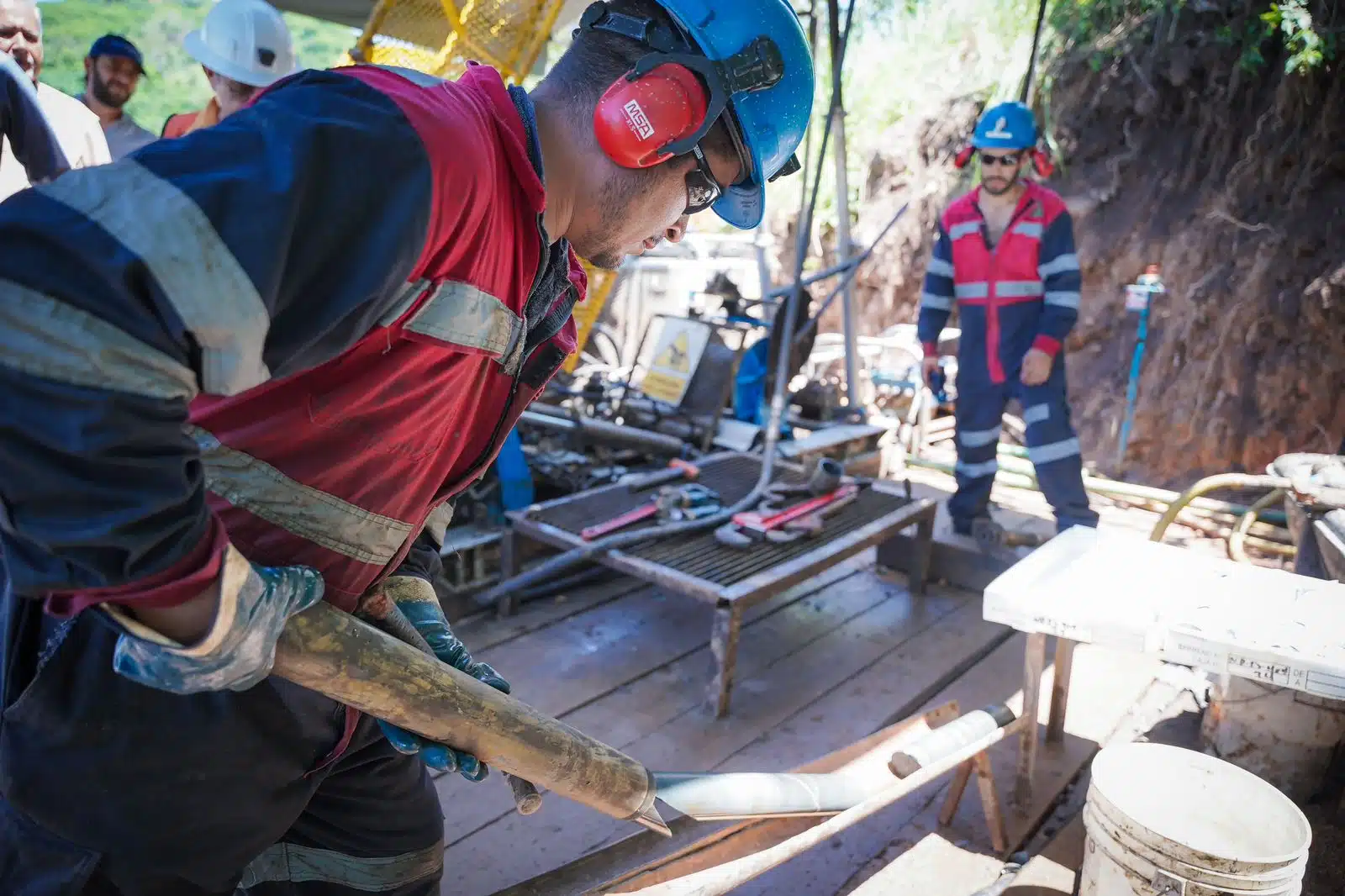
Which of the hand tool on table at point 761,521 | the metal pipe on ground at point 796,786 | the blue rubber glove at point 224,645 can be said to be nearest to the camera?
the blue rubber glove at point 224,645

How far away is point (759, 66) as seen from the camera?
4.17 ft

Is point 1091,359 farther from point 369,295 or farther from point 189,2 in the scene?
point 189,2

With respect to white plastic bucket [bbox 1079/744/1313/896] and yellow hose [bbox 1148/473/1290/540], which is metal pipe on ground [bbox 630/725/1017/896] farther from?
yellow hose [bbox 1148/473/1290/540]

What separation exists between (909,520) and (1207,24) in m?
7.58

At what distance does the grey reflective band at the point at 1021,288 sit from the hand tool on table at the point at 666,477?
6.16 feet

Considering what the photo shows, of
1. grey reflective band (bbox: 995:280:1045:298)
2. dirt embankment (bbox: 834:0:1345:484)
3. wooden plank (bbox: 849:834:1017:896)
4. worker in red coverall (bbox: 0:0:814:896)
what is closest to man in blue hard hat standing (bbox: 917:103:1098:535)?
grey reflective band (bbox: 995:280:1045:298)

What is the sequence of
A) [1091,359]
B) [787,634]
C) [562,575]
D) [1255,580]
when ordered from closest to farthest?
[1255,580]
[787,634]
[562,575]
[1091,359]

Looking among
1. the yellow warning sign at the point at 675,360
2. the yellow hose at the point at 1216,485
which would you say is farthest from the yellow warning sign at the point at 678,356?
the yellow hose at the point at 1216,485

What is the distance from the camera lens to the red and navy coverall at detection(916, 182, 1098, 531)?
14.7ft

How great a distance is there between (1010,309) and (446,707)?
414cm

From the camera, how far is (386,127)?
0.90 metres

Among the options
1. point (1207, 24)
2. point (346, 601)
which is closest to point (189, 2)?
point (1207, 24)

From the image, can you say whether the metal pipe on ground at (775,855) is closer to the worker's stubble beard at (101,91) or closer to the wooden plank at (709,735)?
the wooden plank at (709,735)

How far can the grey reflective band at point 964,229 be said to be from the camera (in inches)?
181
